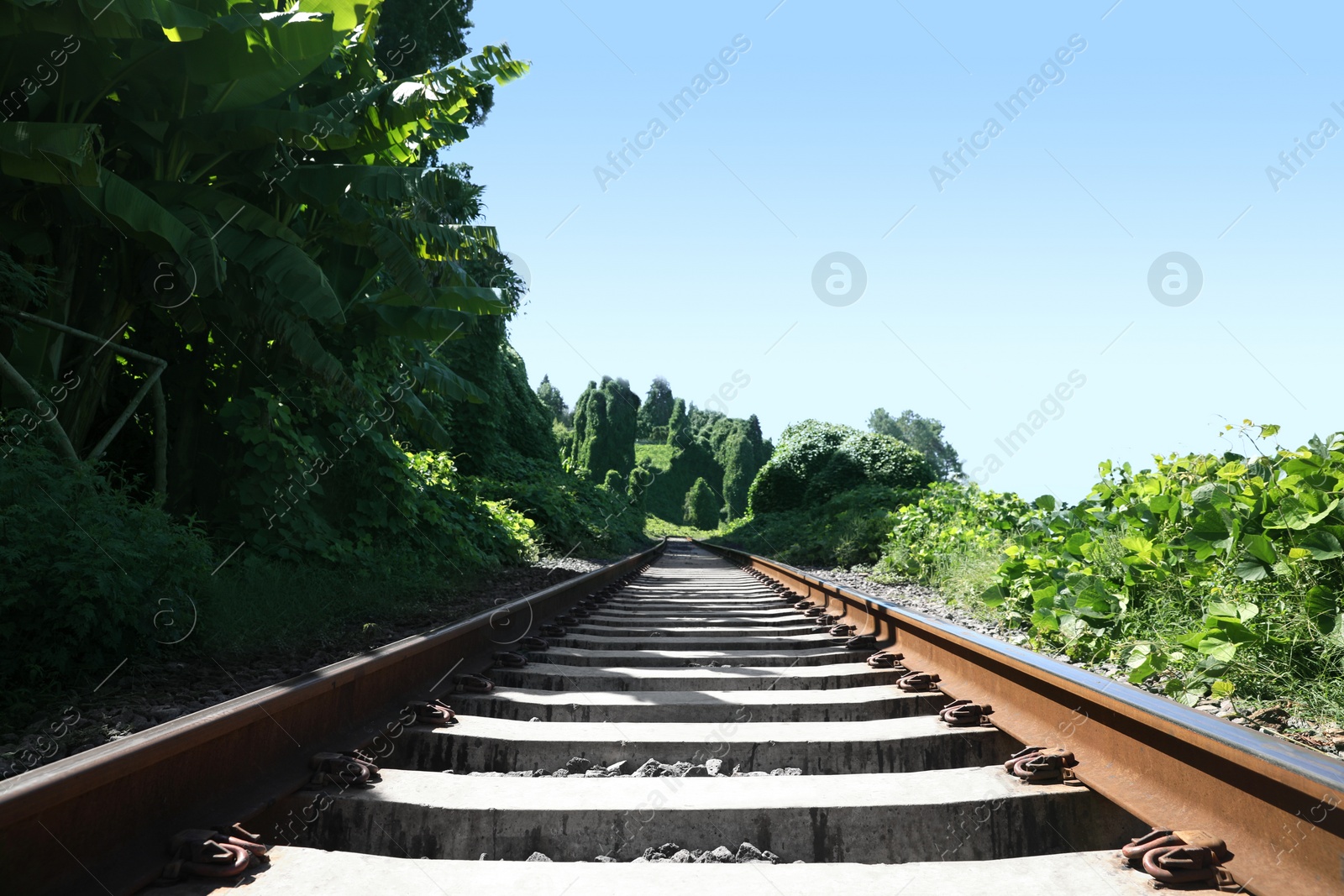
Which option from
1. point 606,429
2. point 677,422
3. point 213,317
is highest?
point 677,422

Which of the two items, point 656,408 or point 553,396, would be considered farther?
point 553,396

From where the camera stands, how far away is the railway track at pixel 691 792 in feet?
5.10

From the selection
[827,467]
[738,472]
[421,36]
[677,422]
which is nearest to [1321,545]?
[421,36]

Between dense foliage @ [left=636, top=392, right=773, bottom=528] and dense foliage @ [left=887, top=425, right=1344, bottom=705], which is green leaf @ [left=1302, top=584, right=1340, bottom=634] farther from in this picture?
dense foliage @ [left=636, top=392, right=773, bottom=528]

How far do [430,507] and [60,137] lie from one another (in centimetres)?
535

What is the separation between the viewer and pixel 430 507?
9.55 m

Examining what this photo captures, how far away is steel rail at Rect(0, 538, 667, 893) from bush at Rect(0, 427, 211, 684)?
173cm

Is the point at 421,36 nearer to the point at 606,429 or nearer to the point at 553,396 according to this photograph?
the point at 606,429

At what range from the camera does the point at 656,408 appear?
89188mm

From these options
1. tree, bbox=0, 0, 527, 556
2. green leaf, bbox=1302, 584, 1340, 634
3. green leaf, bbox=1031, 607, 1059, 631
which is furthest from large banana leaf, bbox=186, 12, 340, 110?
green leaf, bbox=1302, 584, 1340, 634

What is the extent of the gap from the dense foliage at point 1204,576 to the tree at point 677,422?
220 feet

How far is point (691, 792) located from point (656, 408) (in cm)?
8728

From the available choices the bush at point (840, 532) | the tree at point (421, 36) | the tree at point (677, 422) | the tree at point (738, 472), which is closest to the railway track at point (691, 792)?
the bush at point (840, 532)

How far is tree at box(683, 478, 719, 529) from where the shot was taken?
58188 mm
